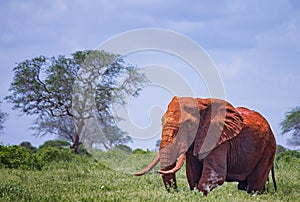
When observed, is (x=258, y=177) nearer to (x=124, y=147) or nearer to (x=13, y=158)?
(x=13, y=158)

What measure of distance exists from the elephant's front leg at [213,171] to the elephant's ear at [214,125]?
13 cm

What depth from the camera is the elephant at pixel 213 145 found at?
32.0ft

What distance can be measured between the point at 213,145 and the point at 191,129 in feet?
1.79

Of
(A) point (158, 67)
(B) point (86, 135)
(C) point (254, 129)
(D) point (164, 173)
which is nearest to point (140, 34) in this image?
(A) point (158, 67)

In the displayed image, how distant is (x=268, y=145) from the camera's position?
1150 centimetres

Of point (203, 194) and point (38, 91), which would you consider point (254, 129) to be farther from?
point (38, 91)

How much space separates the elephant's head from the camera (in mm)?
9672

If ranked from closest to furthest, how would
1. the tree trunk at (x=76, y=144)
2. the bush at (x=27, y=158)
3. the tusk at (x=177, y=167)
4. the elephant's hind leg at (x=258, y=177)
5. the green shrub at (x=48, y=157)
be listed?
the tusk at (x=177, y=167)
the elephant's hind leg at (x=258, y=177)
the bush at (x=27, y=158)
the green shrub at (x=48, y=157)
the tree trunk at (x=76, y=144)

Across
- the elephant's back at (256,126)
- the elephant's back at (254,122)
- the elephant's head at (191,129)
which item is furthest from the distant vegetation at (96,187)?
the elephant's back at (254,122)

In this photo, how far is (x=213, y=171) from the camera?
10000 millimetres

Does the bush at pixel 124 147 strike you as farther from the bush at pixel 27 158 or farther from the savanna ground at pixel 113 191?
the savanna ground at pixel 113 191

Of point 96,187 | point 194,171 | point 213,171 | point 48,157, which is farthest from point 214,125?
point 48,157

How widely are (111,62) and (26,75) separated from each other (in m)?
4.96

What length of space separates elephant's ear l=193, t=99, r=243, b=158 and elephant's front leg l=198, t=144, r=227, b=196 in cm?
13
